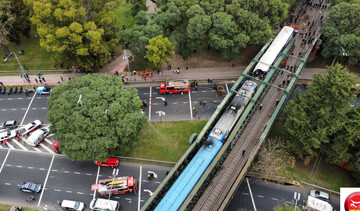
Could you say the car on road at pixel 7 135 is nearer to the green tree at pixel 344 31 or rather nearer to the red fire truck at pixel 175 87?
the red fire truck at pixel 175 87

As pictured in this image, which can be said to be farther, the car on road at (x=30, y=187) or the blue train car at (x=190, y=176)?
the car on road at (x=30, y=187)

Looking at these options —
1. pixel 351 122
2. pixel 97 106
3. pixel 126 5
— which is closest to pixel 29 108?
pixel 97 106

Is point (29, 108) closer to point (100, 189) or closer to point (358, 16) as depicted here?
point (100, 189)

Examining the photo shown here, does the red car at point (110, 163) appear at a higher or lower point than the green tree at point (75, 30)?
lower

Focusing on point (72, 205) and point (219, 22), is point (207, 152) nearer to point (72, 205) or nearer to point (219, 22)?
point (72, 205)

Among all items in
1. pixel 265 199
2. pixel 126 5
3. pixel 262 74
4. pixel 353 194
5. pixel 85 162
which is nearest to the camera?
pixel 353 194

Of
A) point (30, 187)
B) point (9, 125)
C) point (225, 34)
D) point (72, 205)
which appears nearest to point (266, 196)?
point (72, 205)

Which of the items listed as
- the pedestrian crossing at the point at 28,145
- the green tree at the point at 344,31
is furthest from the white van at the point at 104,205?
the green tree at the point at 344,31
